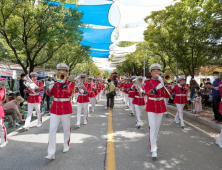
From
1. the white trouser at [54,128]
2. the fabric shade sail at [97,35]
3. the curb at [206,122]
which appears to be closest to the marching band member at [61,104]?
the white trouser at [54,128]

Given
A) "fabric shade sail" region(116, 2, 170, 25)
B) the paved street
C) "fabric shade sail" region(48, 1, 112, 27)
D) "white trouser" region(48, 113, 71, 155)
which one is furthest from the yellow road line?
"fabric shade sail" region(116, 2, 170, 25)

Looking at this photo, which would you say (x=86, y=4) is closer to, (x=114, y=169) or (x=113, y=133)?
(x=113, y=133)

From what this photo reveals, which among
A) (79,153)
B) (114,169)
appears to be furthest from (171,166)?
(79,153)

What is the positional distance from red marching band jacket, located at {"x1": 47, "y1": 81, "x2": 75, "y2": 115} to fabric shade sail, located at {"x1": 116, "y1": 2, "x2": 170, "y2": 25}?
30.8ft

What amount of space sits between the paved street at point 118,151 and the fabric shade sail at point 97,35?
1100cm

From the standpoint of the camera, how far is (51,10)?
10.3 meters

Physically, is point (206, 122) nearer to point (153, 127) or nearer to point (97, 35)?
point (153, 127)

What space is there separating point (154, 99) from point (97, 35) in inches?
512

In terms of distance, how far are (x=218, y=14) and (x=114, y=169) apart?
31.0 ft

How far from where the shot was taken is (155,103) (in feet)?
15.4

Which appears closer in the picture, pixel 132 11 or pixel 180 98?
pixel 180 98

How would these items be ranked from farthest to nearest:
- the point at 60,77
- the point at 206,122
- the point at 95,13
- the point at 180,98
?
the point at 95,13, the point at 206,122, the point at 180,98, the point at 60,77

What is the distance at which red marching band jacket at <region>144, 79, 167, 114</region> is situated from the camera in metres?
4.63

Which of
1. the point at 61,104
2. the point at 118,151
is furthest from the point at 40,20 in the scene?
the point at 118,151
